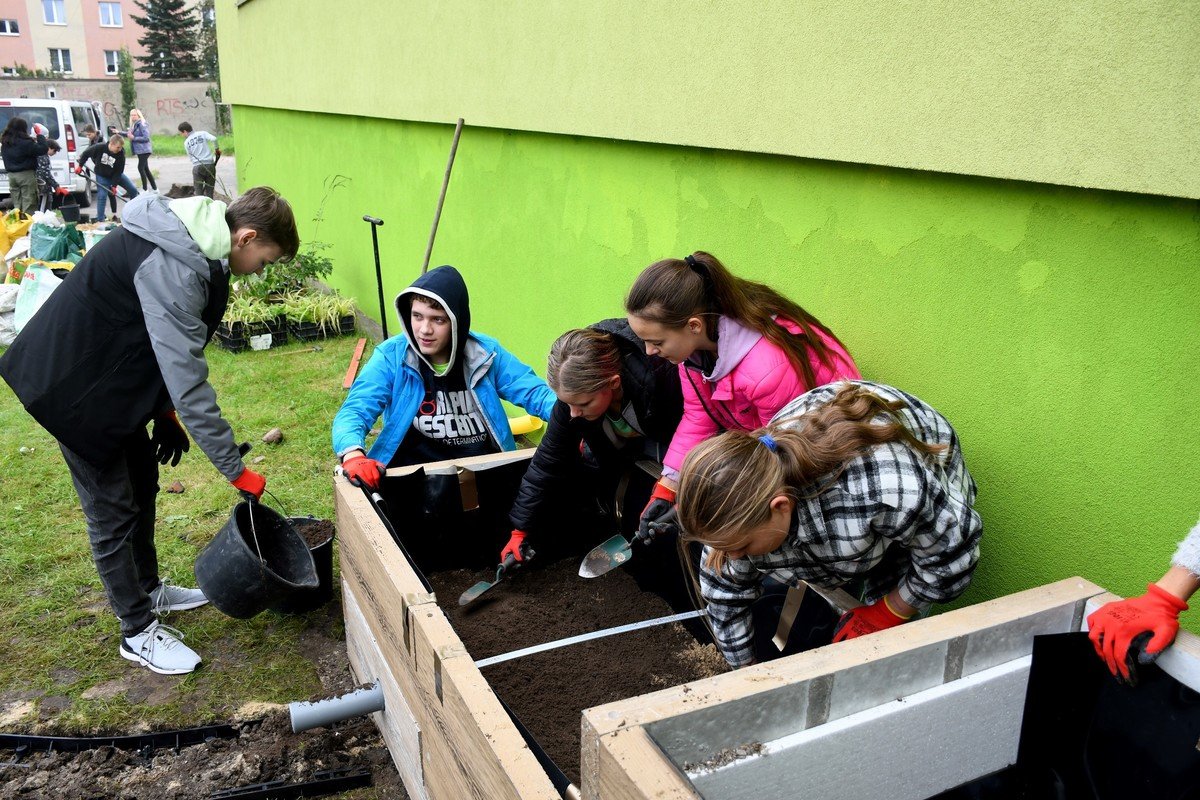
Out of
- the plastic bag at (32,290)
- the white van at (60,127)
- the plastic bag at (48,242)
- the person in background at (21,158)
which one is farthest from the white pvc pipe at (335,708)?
the white van at (60,127)

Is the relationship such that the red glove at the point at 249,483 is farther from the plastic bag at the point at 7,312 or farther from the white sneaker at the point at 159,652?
the plastic bag at the point at 7,312

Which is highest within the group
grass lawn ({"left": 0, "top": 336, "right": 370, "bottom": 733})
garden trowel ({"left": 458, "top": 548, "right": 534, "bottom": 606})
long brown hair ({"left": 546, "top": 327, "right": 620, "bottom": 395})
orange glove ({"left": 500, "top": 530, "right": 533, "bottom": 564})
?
long brown hair ({"left": 546, "top": 327, "right": 620, "bottom": 395})

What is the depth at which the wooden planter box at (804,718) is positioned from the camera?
1378mm

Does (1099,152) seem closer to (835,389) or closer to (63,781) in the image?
(835,389)

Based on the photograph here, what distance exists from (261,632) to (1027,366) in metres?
2.84

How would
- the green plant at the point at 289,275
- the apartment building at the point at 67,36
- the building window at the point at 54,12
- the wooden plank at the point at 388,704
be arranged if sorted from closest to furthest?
the wooden plank at the point at 388,704
the green plant at the point at 289,275
the apartment building at the point at 67,36
the building window at the point at 54,12

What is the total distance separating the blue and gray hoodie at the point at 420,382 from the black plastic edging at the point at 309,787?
1.00 meters

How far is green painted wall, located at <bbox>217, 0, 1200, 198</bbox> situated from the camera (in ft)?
5.44

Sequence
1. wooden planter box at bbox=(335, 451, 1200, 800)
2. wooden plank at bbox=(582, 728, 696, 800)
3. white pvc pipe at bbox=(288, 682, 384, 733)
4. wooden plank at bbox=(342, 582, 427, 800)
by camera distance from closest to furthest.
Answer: wooden plank at bbox=(582, 728, 696, 800)
wooden planter box at bbox=(335, 451, 1200, 800)
wooden plank at bbox=(342, 582, 427, 800)
white pvc pipe at bbox=(288, 682, 384, 733)

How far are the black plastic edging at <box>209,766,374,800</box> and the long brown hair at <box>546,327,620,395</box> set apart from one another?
1.30m

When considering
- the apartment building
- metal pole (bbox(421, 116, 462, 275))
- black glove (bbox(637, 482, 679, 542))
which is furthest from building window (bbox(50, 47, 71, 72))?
black glove (bbox(637, 482, 679, 542))

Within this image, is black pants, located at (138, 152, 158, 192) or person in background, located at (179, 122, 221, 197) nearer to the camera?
person in background, located at (179, 122, 221, 197)

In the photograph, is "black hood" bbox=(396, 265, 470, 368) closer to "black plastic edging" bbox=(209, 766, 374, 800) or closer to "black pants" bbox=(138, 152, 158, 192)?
"black plastic edging" bbox=(209, 766, 374, 800)

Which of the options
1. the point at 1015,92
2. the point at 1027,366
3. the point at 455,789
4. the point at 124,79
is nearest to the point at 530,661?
the point at 455,789
